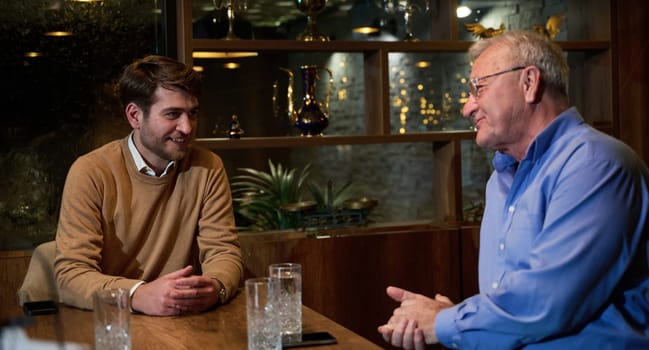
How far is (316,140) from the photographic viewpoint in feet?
13.4

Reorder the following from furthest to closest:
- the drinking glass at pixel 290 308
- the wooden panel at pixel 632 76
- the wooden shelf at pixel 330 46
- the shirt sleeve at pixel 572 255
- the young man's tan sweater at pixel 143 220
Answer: the wooden panel at pixel 632 76 < the wooden shelf at pixel 330 46 < the young man's tan sweater at pixel 143 220 < the drinking glass at pixel 290 308 < the shirt sleeve at pixel 572 255

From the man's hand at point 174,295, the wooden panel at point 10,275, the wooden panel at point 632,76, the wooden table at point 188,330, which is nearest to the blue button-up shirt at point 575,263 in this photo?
the wooden table at point 188,330

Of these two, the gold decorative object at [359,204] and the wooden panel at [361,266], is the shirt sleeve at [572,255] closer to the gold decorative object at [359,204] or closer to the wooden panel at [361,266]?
the wooden panel at [361,266]

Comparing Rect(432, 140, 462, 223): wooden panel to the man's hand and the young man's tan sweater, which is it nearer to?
the young man's tan sweater

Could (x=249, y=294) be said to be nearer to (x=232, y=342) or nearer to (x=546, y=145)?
(x=232, y=342)

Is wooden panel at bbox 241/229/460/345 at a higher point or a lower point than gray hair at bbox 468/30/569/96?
lower

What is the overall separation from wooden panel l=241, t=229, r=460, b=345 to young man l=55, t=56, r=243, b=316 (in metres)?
0.87

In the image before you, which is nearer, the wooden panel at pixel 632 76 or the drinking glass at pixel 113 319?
the drinking glass at pixel 113 319

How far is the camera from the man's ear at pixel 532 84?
2.17 m

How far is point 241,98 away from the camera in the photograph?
443 centimetres

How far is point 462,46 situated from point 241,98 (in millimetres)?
1154

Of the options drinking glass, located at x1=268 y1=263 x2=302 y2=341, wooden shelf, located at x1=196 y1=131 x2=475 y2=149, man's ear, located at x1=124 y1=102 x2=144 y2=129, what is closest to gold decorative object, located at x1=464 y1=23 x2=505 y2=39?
wooden shelf, located at x1=196 y1=131 x2=475 y2=149

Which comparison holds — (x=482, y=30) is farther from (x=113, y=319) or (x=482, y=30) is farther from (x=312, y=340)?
(x=113, y=319)

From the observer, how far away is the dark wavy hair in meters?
2.76
